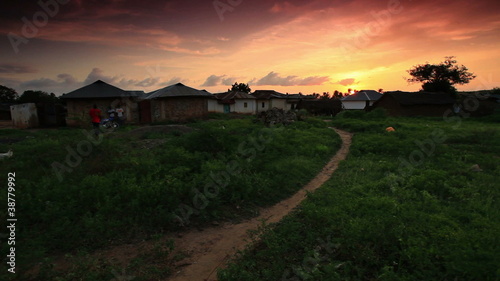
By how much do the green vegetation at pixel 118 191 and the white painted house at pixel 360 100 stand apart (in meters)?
46.1

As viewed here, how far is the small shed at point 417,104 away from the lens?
32400mm

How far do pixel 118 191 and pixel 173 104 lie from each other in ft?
63.9

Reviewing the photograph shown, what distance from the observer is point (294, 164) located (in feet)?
32.6

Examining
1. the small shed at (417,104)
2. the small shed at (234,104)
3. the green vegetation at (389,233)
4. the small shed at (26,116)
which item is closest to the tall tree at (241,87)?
the small shed at (234,104)

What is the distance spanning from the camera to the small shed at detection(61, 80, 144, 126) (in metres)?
21.8

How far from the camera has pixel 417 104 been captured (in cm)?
3228

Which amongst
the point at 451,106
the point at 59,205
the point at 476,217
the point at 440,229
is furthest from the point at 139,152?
the point at 451,106

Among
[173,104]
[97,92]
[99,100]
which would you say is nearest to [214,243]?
[173,104]

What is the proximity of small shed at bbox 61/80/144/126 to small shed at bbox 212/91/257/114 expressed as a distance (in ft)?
67.0

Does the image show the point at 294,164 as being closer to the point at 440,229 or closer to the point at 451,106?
the point at 440,229

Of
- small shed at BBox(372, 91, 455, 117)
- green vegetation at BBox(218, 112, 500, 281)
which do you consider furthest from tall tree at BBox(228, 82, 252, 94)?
green vegetation at BBox(218, 112, 500, 281)

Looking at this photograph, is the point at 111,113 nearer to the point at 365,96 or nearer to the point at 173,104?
the point at 173,104

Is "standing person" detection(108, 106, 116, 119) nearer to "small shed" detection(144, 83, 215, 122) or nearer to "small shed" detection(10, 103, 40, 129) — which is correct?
"small shed" detection(144, 83, 215, 122)

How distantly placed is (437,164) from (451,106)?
3090 centimetres
